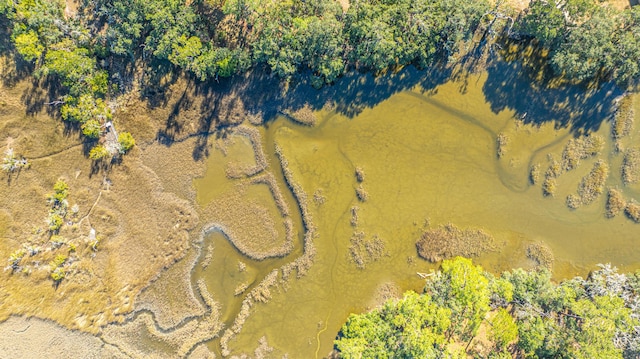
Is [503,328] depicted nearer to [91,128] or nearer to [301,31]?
[301,31]

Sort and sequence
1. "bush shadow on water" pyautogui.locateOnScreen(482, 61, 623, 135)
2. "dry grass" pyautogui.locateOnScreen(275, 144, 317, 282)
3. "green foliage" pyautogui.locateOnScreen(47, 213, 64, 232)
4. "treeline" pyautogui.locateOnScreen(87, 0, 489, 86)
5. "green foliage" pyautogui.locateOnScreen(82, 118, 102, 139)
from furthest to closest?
1. "dry grass" pyautogui.locateOnScreen(275, 144, 317, 282)
2. "green foliage" pyautogui.locateOnScreen(47, 213, 64, 232)
3. "bush shadow on water" pyautogui.locateOnScreen(482, 61, 623, 135)
4. "green foliage" pyautogui.locateOnScreen(82, 118, 102, 139)
5. "treeline" pyautogui.locateOnScreen(87, 0, 489, 86)

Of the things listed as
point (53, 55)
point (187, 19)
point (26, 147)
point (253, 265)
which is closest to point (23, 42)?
point (53, 55)

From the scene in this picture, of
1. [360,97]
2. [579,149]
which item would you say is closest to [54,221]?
[360,97]

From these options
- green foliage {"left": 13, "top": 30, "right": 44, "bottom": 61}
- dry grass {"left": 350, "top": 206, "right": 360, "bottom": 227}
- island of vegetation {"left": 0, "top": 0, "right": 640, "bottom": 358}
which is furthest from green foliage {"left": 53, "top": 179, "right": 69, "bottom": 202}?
dry grass {"left": 350, "top": 206, "right": 360, "bottom": 227}

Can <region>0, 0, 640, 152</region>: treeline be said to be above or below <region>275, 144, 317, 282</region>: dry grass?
above

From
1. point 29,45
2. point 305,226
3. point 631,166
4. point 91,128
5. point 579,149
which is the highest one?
point 579,149

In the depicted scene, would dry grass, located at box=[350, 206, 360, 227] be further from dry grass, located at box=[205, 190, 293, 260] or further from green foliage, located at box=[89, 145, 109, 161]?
green foliage, located at box=[89, 145, 109, 161]

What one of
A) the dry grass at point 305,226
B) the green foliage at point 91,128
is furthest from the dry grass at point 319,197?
the green foliage at point 91,128

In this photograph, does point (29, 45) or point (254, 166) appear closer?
point (29, 45)
